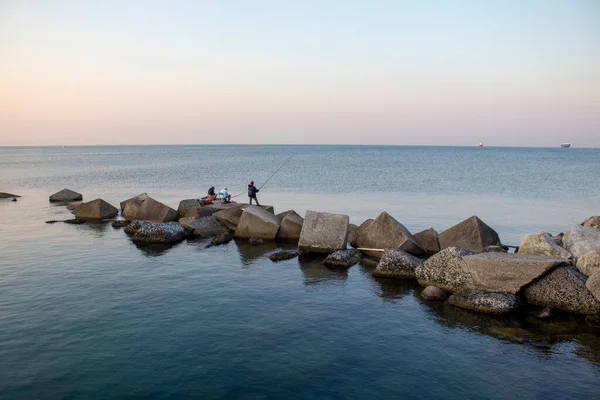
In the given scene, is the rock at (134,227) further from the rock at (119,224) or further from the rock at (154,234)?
the rock at (119,224)

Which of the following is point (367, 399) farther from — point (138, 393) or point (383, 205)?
point (383, 205)

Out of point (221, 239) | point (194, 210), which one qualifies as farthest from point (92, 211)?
point (221, 239)

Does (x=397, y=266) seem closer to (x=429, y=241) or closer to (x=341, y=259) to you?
(x=341, y=259)

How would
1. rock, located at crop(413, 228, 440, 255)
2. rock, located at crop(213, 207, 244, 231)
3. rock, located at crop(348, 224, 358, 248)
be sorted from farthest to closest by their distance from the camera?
rock, located at crop(213, 207, 244, 231)
rock, located at crop(348, 224, 358, 248)
rock, located at crop(413, 228, 440, 255)

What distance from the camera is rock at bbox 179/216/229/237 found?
2294 centimetres

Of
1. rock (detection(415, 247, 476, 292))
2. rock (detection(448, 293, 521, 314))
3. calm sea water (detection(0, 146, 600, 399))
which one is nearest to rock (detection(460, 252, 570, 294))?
rock (detection(415, 247, 476, 292))

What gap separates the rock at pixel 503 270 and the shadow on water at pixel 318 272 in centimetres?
439

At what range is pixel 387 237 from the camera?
18953 millimetres

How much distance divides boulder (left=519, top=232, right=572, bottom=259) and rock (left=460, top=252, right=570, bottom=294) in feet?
4.98

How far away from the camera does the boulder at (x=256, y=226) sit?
72.0 feet

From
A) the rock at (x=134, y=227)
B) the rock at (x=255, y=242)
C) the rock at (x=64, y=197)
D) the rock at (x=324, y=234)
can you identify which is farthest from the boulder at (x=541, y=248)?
the rock at (x=64, y=197)

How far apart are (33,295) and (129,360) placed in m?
5.96

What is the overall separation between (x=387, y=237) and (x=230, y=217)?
8685 mm

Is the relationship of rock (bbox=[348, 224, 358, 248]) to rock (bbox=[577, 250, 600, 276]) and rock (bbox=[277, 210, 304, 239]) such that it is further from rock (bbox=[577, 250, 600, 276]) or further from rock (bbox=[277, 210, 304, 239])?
rock (bbox=[577, 250, 600, 276])
